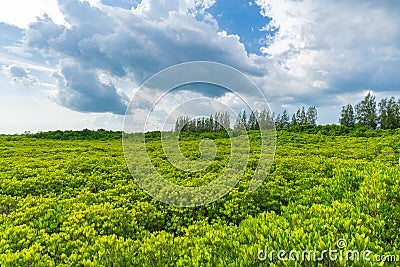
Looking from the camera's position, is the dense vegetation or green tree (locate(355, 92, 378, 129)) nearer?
the dense vegetation

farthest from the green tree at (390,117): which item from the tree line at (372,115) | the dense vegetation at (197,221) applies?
the dense vegetation at (197,221)

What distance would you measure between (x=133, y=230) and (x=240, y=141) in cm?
1739

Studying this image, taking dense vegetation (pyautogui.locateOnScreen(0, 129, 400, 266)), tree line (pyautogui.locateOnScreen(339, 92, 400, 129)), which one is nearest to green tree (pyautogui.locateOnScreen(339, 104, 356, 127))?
tree line (pyautogui.locateOnScreen(339, 92, 400, 129))

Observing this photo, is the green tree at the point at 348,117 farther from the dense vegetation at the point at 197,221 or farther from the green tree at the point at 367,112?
the dense vegetation at the point at 197,221

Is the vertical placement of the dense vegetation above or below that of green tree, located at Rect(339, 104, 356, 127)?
below

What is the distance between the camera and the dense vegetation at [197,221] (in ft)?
15.6

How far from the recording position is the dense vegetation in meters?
4.75

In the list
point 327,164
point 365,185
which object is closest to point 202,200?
point 365,185

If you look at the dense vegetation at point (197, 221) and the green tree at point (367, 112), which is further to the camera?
the green tree at point (367, 112)

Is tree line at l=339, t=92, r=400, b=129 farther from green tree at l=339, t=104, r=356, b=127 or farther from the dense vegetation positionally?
the dense vegetation

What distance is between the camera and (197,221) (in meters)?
7.16

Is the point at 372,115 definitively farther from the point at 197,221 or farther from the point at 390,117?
the point at 197,221

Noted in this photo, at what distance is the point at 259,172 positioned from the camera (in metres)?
10.8

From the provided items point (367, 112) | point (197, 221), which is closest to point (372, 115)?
point (367, 112)
